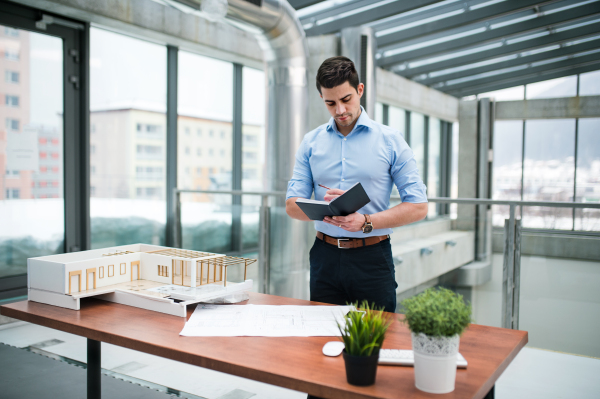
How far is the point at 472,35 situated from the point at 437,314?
6449mm

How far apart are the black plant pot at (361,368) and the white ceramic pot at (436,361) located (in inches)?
3.6

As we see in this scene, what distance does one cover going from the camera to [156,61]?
15.8ft

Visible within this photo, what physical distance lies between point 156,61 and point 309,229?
7.26ft

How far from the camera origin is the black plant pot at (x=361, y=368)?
1015mm

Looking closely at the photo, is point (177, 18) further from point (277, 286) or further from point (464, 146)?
point (464, 146)

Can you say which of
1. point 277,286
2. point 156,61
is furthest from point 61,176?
point 277,286

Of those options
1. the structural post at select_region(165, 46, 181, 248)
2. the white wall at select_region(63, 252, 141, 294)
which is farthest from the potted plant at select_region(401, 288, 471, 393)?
the structural post at select_region(165, 46, 181, 248)

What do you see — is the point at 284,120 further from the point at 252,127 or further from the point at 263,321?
the point at 263,321

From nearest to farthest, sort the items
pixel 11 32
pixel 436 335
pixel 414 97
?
pixel 436 335, pixel 11 32, pixel 414 97

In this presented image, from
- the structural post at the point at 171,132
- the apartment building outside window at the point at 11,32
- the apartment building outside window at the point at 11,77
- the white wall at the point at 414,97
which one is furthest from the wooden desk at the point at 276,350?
the white wall at the point at 414,97

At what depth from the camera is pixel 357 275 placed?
1.78 metres

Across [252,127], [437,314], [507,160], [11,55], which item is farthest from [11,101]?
[507,160]

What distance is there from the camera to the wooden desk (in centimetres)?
104

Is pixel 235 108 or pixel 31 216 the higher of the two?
pixel 235 108
